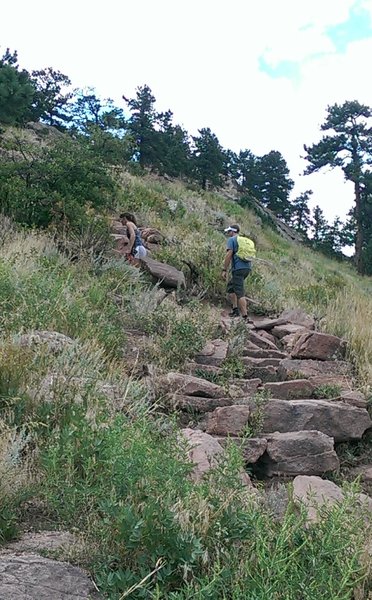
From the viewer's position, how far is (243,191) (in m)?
38.0

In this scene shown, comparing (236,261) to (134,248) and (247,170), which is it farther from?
(247,170)

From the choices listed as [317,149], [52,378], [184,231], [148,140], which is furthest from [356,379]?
[317,149]

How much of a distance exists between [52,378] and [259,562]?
6.39 ft

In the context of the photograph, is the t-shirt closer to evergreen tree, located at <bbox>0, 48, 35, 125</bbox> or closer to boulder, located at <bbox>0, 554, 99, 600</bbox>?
boulder, located at <bbox>0, 554, 99, 600</bbox>

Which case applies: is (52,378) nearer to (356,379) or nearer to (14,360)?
(14,360)

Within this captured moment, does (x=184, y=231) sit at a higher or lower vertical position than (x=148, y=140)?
lower

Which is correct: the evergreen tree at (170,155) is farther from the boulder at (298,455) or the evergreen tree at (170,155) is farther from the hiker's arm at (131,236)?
the boulder at (298,455)

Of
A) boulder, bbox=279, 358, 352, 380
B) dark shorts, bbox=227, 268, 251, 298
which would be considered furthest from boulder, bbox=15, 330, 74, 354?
dark shorts, bbox=227, 268, 251, 298

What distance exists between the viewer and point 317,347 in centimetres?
639

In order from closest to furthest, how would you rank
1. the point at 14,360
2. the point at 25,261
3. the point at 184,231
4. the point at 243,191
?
1. the point at 14,360
2. the point at 25,261
3. the point at 184,231
4. the point at 243,191

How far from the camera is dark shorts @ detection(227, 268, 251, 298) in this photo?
892 centimetres

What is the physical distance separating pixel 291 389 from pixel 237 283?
384 cm

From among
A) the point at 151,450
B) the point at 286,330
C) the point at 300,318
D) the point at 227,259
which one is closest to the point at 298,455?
the point at 151,450

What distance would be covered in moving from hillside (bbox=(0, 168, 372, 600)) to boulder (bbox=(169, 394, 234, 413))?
0.02 metres
